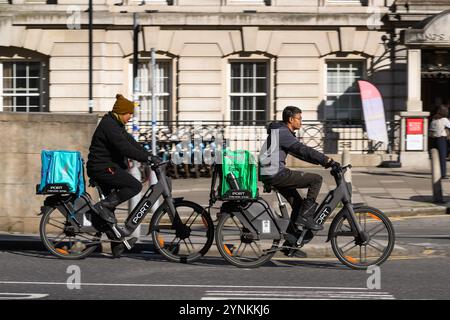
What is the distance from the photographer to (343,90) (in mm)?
27297

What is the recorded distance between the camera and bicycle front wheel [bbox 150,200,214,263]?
10.6m

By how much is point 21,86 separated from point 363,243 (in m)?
18.9

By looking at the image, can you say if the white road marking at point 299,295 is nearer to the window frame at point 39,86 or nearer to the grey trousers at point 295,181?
the grey trousers at point 295,181

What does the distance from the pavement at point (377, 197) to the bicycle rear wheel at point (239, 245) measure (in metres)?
0.71

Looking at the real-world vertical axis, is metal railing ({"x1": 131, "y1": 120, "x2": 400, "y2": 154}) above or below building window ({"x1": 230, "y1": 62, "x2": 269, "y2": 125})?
below

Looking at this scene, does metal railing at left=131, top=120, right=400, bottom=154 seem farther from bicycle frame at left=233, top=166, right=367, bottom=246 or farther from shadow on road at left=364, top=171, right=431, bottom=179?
bicycle frame at left=233, top=166, right=367, bottom=246

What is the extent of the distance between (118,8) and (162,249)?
54.8 feet

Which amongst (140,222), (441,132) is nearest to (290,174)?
(140,222)

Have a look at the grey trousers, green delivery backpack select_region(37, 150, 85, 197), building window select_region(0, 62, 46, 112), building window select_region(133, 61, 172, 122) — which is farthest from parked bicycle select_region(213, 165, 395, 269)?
building window select_region(0, 62, 46, 112)

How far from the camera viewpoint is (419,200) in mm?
18125

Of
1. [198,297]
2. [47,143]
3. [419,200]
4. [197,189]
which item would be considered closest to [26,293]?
[198,297]

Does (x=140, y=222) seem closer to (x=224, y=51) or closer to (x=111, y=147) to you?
(x=111, y=147)

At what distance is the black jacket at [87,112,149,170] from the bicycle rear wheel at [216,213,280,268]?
3.83 ft

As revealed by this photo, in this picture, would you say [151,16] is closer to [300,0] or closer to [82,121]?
[300,0]
